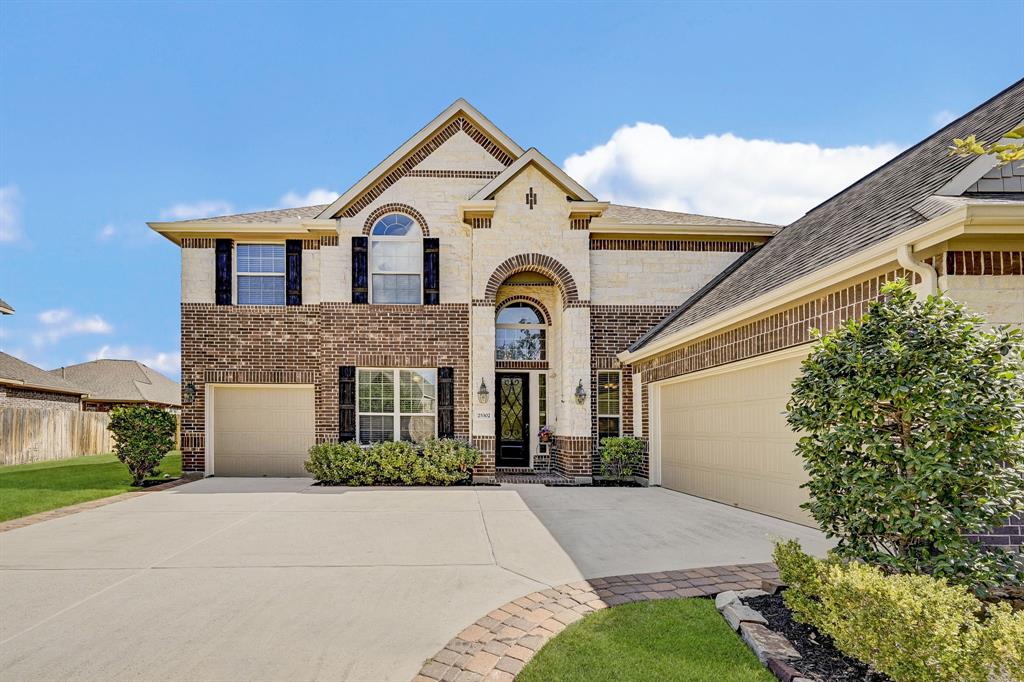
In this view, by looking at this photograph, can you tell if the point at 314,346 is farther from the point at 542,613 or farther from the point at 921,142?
the point at 921,142

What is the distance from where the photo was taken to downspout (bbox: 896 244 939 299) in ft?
18.3

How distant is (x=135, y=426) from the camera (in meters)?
12.9

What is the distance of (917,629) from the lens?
A: 3.16 m

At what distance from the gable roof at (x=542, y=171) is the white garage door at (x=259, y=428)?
20.5ft

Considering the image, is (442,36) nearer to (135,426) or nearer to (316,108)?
(316,108)

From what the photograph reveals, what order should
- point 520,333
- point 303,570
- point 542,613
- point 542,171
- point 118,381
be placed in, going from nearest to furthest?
point 542,613, point 303,570, point 542,171, point 520,333, point 118,381

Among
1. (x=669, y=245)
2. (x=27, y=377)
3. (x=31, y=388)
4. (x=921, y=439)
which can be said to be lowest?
(x=31, y=388)

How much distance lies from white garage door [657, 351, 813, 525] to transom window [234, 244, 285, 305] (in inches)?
358

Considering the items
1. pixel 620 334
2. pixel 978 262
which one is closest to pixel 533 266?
pixel 620 334

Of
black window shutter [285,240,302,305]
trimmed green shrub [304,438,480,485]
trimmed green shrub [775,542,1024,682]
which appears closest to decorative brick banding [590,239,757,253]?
trimmed green shrub [304,438,480,485]

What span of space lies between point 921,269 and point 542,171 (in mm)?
8914

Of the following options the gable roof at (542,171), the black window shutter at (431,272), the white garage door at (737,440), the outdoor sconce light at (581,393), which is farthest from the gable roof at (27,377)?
the white garage door at (737,440)

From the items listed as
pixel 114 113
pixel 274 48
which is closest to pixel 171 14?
pixel 274 48

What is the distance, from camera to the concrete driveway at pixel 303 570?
3998mm
